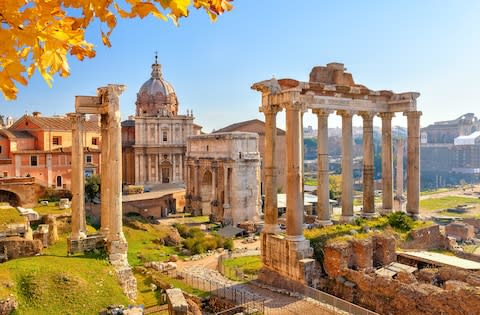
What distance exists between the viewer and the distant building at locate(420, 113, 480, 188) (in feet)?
390

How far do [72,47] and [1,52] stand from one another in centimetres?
49

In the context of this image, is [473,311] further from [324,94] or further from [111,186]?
[111,186]

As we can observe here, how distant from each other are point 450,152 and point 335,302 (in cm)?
12930

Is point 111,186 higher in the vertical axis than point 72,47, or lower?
lower

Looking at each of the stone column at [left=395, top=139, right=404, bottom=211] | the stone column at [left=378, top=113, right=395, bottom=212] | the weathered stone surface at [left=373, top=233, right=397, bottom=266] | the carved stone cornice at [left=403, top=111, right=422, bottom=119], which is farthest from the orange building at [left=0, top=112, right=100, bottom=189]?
the carved stone cornice at [left=403, top=111, right=422, bottom=119]

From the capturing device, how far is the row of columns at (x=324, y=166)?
16.7 m

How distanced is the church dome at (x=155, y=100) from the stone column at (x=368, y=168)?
33881mm

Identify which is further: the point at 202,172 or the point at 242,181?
the point at 202,172

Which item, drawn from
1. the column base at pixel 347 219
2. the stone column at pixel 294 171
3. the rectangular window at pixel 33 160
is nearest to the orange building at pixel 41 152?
the rectangular window at pixel 33 160

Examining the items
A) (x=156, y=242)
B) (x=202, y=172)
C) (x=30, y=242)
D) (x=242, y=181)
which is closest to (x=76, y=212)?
(x=30, y=242)

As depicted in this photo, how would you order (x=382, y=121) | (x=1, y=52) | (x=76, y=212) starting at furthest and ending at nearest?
1. (x=382, y=121)
2. (x=76, y=212)
3. (x=1, y=52)

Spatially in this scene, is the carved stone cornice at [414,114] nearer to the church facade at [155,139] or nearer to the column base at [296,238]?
the column base at [296,238]

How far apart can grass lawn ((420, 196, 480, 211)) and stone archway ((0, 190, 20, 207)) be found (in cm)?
5501

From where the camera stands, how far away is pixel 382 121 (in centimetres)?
2200
